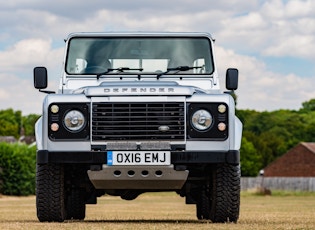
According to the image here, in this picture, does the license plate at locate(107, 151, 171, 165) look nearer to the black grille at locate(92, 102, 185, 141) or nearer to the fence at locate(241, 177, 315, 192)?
the black grille at locate(92, 102, 185, 141)

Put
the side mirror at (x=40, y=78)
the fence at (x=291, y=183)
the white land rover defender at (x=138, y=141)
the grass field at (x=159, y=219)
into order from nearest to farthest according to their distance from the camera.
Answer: the grass field at (x=159, y=219)
the white land rover defender at (x=138, y=141)
the side mirror at (x=40, y=78)
the fence at (x=291, y=183)

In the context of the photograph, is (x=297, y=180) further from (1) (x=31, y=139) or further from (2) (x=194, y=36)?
(2) (x=194, y=36)

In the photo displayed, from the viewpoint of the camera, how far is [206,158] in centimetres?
1423

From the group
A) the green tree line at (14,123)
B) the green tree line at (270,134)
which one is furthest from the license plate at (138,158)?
the green tree line at (14,123)

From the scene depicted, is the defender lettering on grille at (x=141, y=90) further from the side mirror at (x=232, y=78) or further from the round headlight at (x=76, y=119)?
the side mirror at (x=232, y=78)

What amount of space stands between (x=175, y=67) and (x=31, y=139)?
144 meters

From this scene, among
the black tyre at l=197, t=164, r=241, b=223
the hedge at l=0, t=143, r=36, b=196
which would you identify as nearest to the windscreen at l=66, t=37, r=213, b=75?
the black tyre at l=197, t=164, r=241, b=223

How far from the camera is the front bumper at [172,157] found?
14.1 meters

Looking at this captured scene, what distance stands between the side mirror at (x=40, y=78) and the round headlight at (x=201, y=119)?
247cm

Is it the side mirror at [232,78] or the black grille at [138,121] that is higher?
the side mirror at [232,78]

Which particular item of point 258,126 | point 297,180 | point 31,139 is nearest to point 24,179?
point 297,180

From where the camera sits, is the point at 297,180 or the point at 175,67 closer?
the point at 175,67

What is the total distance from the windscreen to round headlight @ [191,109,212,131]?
79.7 inches

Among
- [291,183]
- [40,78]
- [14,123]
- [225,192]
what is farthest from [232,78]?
[14,123]
